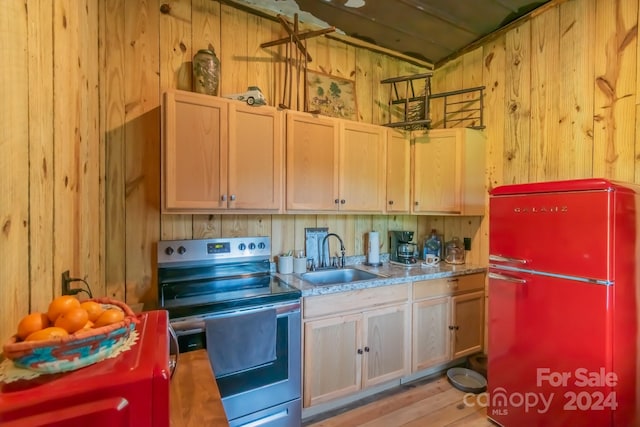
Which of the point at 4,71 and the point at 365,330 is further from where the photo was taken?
the point at 365,330

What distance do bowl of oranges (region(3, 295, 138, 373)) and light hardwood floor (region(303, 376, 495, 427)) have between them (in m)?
1.71

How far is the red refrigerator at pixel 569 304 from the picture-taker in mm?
1472

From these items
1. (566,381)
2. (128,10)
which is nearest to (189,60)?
(128,10)

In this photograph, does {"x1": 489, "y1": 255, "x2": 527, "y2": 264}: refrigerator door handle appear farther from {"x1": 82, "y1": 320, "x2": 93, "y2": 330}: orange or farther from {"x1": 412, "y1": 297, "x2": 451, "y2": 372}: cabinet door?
{"x1": 82, "y1": 320, "x2": 93, "y2": 330}: orange

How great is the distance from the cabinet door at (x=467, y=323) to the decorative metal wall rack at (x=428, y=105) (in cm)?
151

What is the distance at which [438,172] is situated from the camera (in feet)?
8.72

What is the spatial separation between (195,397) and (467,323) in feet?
7.55

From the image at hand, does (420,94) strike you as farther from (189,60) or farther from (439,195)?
(189,60)

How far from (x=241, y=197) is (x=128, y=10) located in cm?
135

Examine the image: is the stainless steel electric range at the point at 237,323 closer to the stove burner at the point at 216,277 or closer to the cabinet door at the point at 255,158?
the stove burner at the point at 216,277

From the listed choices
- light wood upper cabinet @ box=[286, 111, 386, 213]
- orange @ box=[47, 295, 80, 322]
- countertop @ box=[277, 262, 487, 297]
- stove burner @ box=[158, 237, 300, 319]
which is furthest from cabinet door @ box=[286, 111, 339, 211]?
orange @ box=[47, 295, 80, 322]

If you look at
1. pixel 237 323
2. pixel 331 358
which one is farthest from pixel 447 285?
pixel 237 323

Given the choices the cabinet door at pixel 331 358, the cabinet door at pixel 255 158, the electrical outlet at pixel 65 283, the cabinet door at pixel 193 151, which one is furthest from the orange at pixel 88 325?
the cabinet door at pixel 331 358

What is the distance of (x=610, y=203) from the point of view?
4.82 ft
